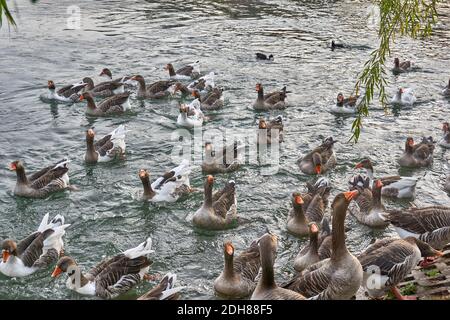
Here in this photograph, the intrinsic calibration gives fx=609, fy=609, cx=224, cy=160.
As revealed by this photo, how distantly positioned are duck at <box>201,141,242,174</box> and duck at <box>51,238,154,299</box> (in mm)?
5266

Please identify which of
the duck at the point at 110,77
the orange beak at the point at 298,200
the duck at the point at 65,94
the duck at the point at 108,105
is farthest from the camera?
the duck at the point at 110,77

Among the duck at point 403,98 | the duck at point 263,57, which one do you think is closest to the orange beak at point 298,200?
the duck at point 403,98

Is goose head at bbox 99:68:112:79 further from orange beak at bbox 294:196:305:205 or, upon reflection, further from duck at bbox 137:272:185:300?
Answer: duck at bbox 137:272:185:300

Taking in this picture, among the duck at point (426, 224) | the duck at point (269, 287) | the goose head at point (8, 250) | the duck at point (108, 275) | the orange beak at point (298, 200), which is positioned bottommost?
the duck at point (108, 275)

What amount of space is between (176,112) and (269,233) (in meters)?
9.94

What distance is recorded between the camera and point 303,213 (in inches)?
538

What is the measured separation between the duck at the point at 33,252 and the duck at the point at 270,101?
1038 cm

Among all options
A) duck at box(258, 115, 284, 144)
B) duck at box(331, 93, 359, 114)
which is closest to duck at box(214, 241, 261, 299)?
duck at box(258, 115, 284, 144)

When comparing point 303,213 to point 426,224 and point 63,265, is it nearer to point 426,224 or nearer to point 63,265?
point 426,224

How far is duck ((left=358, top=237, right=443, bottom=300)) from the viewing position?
1056 centimetres

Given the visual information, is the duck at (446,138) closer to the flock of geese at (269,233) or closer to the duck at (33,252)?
the flock of geese at (269,233)

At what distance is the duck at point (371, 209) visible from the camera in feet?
46.2

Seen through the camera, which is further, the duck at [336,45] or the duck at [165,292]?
the duck at [336,45]

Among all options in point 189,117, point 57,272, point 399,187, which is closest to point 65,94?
point 189,117
